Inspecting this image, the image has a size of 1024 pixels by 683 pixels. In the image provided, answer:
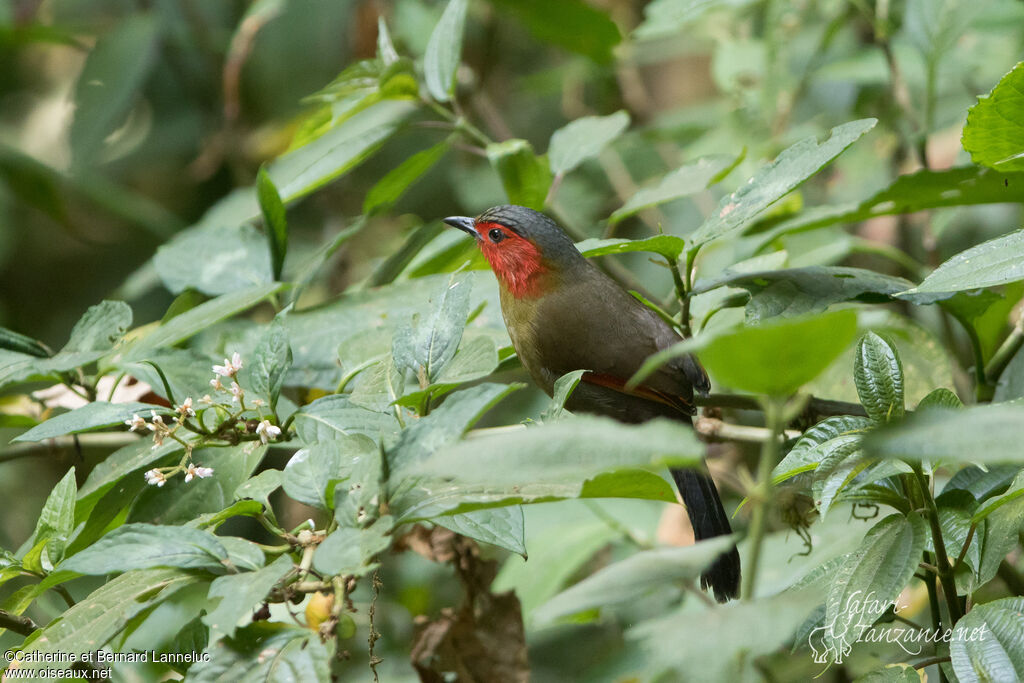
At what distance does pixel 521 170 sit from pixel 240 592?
1328 mm

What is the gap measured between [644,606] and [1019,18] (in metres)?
2.18

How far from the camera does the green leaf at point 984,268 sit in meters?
1.29

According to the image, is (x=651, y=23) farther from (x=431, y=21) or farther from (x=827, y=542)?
(x=827, y=542)

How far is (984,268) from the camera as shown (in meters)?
1.33

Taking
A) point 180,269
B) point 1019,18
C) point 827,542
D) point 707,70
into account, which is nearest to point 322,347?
point 180,269

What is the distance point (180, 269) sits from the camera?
83.5 inches

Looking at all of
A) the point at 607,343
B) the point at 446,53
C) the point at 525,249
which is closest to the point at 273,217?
the point at 446,53

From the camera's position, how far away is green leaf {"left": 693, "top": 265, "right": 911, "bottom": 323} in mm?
1680

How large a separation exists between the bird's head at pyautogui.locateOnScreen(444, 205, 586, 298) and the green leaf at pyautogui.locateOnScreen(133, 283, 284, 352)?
0.68 m

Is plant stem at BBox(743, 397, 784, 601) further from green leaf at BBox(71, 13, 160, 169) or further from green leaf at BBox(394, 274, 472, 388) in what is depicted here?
green leaf at BBox(71, 13, 160, 169)

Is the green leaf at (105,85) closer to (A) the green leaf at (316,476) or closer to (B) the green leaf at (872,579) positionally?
(A) the green leaf at (316,476)

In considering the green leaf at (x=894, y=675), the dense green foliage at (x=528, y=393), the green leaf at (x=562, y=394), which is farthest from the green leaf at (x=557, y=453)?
the green leaf at (x=894, y=675)

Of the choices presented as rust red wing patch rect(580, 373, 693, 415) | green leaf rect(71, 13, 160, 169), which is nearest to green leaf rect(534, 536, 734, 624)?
rust red wing patch rect(580, 373, 693, 415)

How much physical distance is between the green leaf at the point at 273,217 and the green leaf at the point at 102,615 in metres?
0.99
